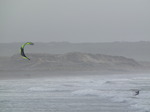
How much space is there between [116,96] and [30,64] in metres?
26.4

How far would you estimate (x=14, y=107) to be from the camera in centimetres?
1301

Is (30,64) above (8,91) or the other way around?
above

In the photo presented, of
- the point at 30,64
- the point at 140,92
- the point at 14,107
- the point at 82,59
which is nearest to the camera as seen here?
the point at 14,107

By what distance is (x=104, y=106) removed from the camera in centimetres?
1305

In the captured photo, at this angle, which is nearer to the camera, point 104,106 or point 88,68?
point 104,106

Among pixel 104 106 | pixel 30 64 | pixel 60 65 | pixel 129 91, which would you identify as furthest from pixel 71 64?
pixel 104 106

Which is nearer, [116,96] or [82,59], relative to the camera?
[116,96]

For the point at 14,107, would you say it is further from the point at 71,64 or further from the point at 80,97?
the point at 71,64

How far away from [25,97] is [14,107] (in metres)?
2.20

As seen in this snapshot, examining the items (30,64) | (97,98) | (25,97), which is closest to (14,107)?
(25,97)

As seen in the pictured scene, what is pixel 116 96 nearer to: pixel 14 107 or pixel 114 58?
pixel 14 107

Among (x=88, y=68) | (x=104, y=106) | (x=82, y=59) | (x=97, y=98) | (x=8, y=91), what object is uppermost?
(x=82, y=59)

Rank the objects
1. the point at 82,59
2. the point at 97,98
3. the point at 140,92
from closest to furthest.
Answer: the point at 97,98
the point at 140,92
the point at 82,59

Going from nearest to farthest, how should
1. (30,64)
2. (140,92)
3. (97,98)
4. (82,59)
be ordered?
(97,98)
(140,92)
(30,64)
(82,59)
